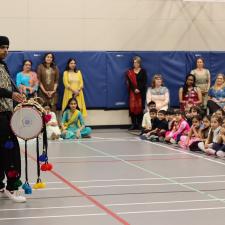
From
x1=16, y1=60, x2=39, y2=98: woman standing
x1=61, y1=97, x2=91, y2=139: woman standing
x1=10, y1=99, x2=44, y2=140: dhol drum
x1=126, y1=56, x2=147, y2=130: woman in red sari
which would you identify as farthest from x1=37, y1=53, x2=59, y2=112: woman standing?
x1=10, y1=99, x2=44, y2=140: dhol drum

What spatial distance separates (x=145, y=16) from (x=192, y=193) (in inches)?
409

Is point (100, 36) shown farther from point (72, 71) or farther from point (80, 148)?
point (80, 148)

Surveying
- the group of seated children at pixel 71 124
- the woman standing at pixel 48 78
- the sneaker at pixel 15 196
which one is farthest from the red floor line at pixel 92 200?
the woman standing at pixel 48 78

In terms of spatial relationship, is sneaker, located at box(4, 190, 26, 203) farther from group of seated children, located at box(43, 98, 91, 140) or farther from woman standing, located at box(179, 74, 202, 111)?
woman standing, located at box(179, 74, 202, 111)

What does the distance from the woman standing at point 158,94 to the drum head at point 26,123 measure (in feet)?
29.2

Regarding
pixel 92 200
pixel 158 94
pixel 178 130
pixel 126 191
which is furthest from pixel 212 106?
pixel 92 200

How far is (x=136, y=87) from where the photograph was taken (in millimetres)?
15828

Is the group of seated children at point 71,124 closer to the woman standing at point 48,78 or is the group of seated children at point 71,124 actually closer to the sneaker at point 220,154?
the woman standing at point 48,78

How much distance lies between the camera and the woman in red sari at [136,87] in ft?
52.0

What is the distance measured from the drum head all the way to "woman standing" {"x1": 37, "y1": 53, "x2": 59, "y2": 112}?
8.42 m

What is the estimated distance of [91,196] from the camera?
6.91m

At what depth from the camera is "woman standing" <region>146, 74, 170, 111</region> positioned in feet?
50.5

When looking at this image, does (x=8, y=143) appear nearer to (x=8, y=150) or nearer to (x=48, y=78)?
(x=8, y=150)

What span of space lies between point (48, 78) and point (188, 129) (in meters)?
4.55
